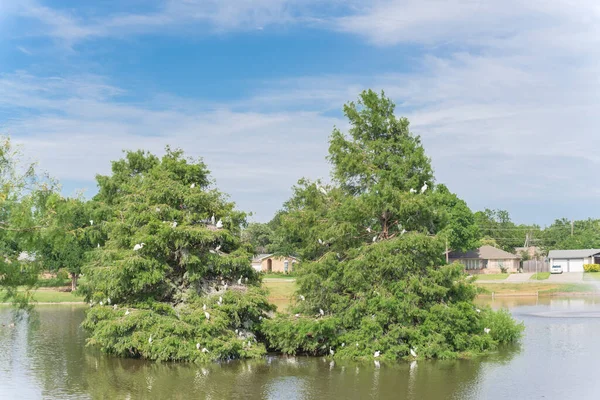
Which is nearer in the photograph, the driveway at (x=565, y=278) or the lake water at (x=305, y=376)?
the lake water at (x=305, y=376)

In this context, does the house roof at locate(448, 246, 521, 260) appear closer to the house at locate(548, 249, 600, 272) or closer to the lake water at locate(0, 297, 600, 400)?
the house at locate(548, 249, 600, 272)

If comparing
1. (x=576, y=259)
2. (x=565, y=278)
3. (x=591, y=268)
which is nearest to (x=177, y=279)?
(x=565, y=278)

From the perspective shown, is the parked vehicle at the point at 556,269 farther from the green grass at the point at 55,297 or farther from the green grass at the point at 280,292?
the green grass at the point at 55,297

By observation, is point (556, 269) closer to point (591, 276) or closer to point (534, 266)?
point (534, 266)

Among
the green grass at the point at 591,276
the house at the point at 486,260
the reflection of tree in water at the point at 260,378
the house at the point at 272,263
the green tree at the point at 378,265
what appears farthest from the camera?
the house at the point at 486,260

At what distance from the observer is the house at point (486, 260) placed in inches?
3824

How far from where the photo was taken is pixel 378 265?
27.3 meters

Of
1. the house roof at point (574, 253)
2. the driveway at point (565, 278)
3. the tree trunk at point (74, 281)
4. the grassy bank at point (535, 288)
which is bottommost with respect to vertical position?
the grassy bank at point (535, 288)

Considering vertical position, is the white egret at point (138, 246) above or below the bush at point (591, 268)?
above

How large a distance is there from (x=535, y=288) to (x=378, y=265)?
47.0 m

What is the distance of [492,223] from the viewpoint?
130 metres

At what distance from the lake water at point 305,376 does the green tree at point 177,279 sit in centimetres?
110

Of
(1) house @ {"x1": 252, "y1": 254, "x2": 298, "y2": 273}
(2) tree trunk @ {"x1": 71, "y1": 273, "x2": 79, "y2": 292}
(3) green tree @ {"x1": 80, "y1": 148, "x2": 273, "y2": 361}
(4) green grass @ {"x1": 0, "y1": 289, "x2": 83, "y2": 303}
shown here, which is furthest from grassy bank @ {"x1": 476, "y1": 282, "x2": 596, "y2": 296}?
(3) green tree @ {"x1": 80, "y1": 148, "x2": 273, "y2": 361}

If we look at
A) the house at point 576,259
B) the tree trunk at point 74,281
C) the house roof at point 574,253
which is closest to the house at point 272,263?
the tree trunk at point 74,281
